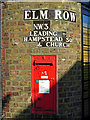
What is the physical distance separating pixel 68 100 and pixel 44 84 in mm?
969

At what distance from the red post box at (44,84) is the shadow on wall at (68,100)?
190 millimetres

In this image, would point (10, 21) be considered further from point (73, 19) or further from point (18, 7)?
point (73, 19)

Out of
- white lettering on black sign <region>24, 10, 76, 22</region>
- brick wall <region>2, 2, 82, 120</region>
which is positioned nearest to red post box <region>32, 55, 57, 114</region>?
brick wall <region>2, 2, 82, 120</region>

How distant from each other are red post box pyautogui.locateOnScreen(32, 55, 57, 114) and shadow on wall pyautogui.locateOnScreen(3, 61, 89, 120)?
190mm

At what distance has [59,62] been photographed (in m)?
5.28

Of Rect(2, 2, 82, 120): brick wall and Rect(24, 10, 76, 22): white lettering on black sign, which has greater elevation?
Rect(24, 10, 76, 22): white lettering on black sign

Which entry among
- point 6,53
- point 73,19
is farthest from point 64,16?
point 6,53

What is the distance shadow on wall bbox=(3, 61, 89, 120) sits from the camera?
5.25 metres

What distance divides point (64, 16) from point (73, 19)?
350 mm

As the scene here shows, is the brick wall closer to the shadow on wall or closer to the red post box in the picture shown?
the shadow on wall

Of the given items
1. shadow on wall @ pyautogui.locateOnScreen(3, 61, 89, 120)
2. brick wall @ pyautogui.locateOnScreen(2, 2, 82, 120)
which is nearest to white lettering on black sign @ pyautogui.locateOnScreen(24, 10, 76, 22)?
brick wall @ pyautogui.locateOnScreen(2, 2, 82, 120)

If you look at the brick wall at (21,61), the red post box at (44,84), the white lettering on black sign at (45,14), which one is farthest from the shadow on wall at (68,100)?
the white lettering on black sign at (45,14)

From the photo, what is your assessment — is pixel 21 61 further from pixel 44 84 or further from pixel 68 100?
pixel 68 100

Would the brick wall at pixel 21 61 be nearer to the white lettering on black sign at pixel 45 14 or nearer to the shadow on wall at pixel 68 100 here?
the shadow on wall at pixel 68 100
